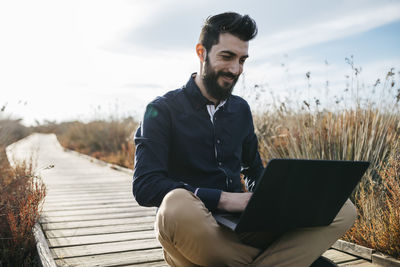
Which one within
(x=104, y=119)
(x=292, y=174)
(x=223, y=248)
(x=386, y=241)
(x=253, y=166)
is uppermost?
(x=292, y=174)

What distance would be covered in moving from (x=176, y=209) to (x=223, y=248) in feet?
0.88

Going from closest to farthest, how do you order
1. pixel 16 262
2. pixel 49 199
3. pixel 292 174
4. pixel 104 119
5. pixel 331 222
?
pixel 292 174, pixel 331 222, pixel 16 262, pixel 49 199, pixel 104 119

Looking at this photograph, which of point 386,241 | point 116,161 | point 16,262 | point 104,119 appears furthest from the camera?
point 104,119

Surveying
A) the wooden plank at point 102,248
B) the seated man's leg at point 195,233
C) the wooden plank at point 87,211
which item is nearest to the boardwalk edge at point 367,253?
the seated man's leg at point 195,233

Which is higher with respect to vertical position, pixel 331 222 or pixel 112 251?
pixel 331 222

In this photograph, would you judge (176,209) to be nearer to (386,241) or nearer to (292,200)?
(292,200)

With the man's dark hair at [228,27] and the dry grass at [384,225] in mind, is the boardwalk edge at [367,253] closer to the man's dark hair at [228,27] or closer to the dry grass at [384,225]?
the dry grass at [384,225]

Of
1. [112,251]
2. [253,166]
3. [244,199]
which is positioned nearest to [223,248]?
[244,199]

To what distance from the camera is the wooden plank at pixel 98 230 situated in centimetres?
273

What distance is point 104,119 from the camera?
11.6m

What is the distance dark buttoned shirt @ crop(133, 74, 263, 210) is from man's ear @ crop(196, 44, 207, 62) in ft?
0.44

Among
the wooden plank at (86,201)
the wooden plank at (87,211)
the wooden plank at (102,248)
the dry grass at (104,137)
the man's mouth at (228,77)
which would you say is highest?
the man's mouth at (228,77)

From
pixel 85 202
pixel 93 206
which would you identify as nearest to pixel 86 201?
pixel 85 202

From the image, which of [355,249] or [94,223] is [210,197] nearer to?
[355,249]
